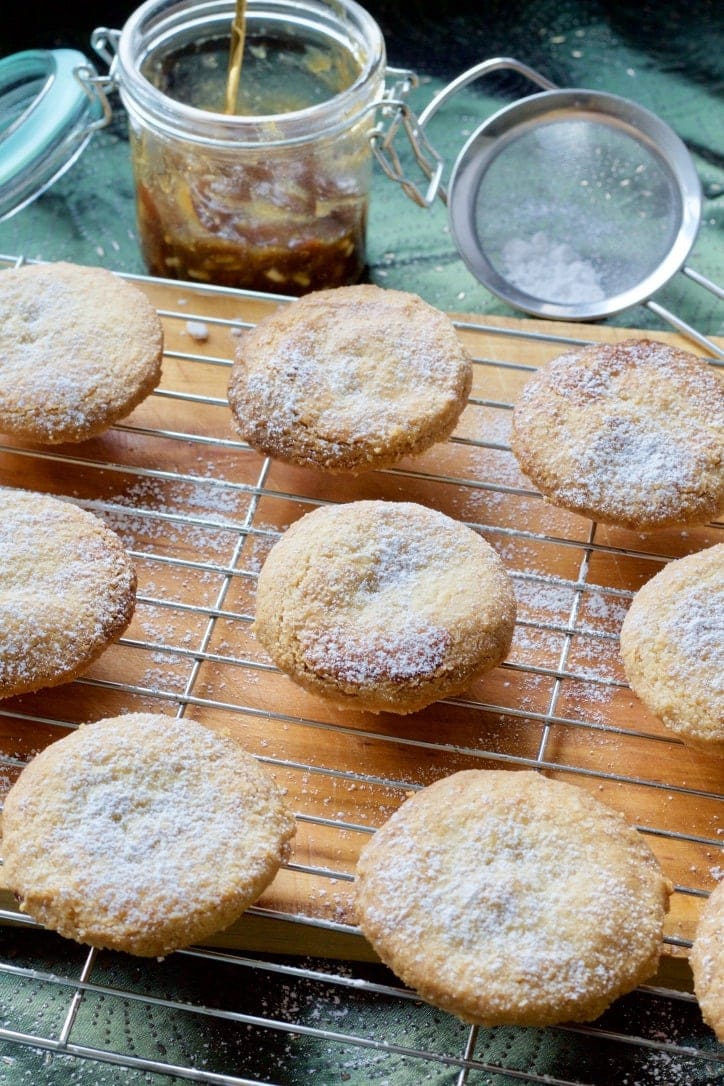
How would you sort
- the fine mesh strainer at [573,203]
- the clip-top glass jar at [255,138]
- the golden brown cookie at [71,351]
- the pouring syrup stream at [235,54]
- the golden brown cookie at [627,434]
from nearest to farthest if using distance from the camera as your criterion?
the golden brown cookie at [627,434] < the golden brown cookie at [71,351] < the clip-top glass jar at [255,138] < the pouring syrup stream at [235,54] < the fine mesh strainer at [573,203]

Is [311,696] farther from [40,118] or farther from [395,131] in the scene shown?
[40,118]

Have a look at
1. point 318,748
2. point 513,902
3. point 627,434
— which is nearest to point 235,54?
point 627,434

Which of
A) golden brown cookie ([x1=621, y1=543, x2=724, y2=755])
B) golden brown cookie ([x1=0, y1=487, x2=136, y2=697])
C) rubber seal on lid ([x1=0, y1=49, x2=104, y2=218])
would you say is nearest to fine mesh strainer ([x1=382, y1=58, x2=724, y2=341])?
rubber seal on lid ([x1=0, y1=49, x2=104, y2=218])

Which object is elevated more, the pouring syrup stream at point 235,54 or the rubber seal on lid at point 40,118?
the pouring syrup stream at point 235,54

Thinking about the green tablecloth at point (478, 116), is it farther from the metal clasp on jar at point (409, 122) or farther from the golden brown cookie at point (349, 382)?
the golden brown cookie at point (349, 382)

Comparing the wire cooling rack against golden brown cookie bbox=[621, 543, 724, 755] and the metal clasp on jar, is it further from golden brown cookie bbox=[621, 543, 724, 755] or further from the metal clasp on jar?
the metal clasp on jar

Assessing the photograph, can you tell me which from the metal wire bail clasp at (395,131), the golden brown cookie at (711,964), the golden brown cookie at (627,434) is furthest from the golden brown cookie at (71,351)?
the golden brown cookie at (711,964)
